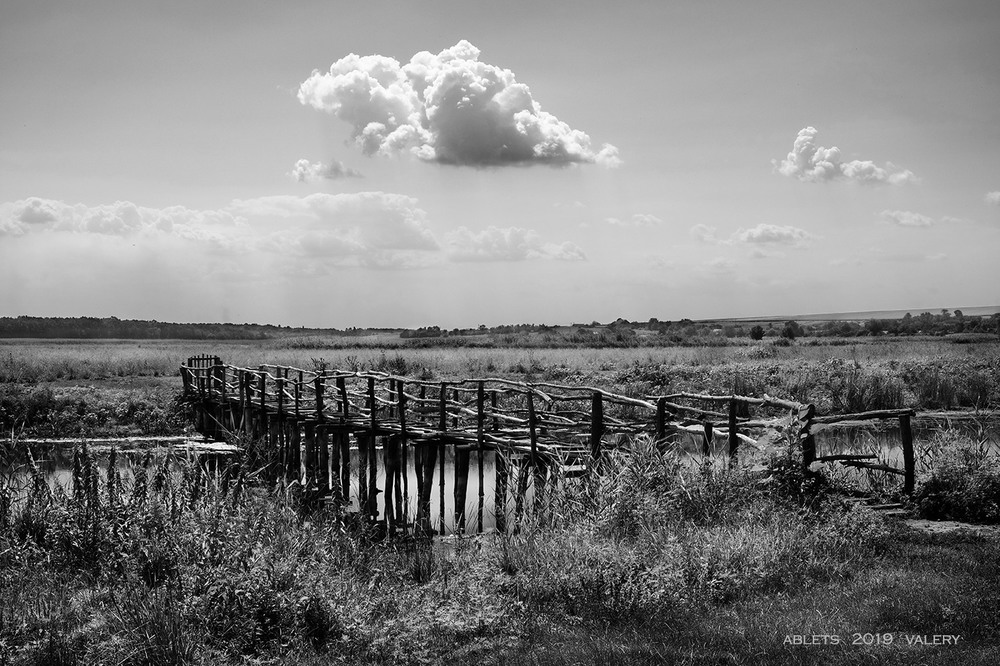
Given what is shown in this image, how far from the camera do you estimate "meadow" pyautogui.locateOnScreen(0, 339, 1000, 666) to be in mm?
6461

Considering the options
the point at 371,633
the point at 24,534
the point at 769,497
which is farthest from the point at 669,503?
the point at 24,534

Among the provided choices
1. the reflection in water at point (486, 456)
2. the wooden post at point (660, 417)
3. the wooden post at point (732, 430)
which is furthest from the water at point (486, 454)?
the wooden post at point (732, 430)

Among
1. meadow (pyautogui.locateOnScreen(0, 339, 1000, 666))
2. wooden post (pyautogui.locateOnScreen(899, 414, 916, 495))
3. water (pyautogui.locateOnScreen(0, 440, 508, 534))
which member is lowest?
water (pyautogui.locateOnScreen(0, 440, 508, 534))

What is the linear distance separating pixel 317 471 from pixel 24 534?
32.2 feet

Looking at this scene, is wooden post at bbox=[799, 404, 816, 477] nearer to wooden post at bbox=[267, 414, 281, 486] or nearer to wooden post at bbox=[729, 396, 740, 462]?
wooden post at bbox=[729, 396, 740, 462]

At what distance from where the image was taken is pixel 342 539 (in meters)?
11.5

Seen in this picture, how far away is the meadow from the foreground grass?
23mm

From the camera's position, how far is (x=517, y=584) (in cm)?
784

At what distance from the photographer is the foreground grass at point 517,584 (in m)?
6.47

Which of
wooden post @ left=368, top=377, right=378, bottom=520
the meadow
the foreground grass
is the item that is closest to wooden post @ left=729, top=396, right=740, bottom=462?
the meadow

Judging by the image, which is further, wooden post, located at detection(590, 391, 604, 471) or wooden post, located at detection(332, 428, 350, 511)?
wooden post, located at detection(332, 428, 350, 511)

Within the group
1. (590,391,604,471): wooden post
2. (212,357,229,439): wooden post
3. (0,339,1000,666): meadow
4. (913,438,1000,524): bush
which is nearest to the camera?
(0,339,1000,666): meadow

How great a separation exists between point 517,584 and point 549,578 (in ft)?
1.05

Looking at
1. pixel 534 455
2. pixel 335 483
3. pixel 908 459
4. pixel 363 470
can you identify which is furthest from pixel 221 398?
pixel 908 459
